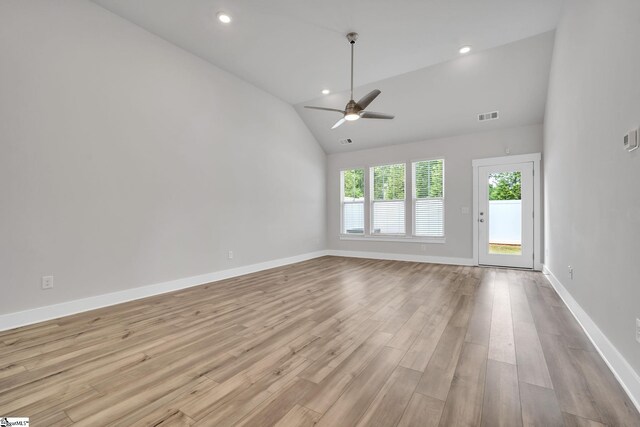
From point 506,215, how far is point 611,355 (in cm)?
401

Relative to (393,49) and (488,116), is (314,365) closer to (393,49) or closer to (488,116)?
(393,49)

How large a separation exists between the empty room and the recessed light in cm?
2

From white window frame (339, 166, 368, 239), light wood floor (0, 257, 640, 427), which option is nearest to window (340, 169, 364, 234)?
white window frame (339, 166, 368, 239)

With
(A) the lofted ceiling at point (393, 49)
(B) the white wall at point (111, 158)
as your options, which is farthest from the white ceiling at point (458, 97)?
(B) the white wall at point (111, 158)

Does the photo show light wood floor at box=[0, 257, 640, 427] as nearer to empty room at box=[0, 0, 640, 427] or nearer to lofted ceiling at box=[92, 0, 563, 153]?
empty room at box=[0, 0, 640, 427]

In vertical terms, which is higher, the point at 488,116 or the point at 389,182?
the point at 488,116

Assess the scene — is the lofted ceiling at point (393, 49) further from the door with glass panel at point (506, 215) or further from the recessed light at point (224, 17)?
the door with glass panel at point (506, 215)

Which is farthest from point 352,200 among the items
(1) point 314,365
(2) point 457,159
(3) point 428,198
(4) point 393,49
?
(1) point 314,365

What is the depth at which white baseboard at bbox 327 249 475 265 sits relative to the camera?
5.81 metres

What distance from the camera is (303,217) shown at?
6598 millimetres

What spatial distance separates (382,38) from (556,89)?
8.26 feet

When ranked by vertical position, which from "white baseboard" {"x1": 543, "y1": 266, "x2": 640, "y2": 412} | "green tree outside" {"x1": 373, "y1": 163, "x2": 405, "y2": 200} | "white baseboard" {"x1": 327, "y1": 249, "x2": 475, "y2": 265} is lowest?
"white baseboard" {"x1": 327, "y1": 249, "x2": 475, "y2": 265}

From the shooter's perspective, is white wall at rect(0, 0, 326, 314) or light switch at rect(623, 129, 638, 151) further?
white wall at rect(0, 0, 326, 314)

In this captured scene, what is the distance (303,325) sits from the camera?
102 inches
